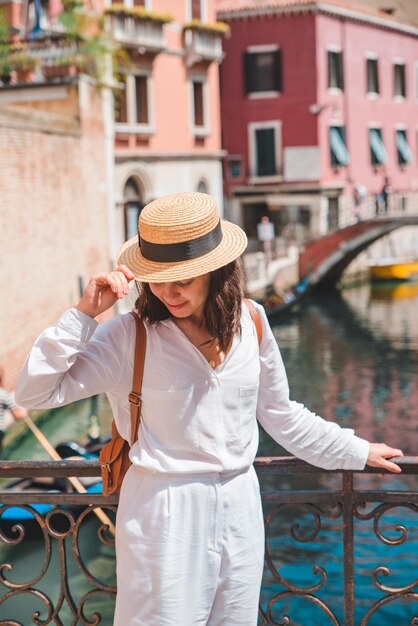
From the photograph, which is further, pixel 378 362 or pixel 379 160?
pixel 379 160

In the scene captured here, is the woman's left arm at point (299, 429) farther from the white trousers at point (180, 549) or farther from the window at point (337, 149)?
the window at point (337, 149)

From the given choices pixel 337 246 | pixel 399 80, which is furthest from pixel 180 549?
pixel 399 80

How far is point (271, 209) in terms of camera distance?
21406mm

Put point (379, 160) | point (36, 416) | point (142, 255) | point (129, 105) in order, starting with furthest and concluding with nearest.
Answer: point (379, 160), point (129, 105), point (36, 416), point (142, 255)

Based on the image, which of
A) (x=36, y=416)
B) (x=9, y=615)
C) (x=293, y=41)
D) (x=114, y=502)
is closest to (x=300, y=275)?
(x=293, y=41)

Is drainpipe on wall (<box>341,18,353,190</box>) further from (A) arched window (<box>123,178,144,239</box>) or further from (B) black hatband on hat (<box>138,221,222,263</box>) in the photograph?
(B) black hatband on hat (<box>138,221,222,263</box>)

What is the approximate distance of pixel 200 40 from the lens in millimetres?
17922

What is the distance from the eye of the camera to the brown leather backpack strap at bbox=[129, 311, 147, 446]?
167cm

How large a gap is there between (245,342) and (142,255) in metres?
0.24

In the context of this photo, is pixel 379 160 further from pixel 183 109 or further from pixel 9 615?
pixel 9 615

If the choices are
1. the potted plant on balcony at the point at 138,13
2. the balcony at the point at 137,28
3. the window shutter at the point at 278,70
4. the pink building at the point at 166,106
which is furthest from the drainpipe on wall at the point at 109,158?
the window shutter at the point at 278,70

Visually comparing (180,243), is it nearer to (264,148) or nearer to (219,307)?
(219,307)

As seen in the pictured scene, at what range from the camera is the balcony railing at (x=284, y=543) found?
201cm

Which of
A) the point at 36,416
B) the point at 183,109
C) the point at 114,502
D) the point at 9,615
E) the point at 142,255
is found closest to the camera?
the point at 142,255
